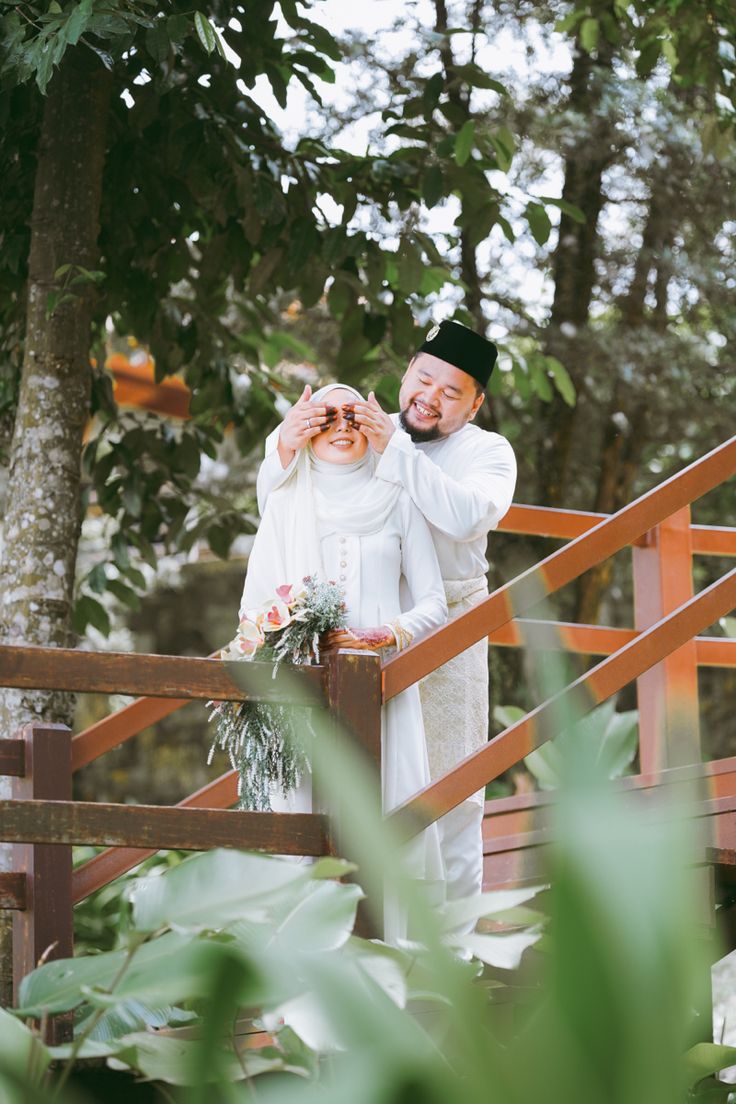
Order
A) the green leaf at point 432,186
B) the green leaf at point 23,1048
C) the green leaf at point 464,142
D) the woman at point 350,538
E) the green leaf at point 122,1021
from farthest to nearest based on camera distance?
the green leaf at point 432,186 → the green leaf at point 464,142 → the woman at point 350,538 → the green leaf at point 122,1021 → the green leaf at point 23,1048

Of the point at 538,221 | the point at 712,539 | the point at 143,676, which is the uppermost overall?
the point at 538,221

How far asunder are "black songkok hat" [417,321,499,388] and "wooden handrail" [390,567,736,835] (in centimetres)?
82

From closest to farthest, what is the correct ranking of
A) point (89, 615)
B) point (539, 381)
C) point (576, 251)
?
point (89, 615) < point (539, 381) < point (576, 251)

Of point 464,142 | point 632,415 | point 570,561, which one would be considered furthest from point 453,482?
point 632,415

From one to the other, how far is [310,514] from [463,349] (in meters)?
0.63

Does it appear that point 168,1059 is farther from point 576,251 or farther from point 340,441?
point 576,251

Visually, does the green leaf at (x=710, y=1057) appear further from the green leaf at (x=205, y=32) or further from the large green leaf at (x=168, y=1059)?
the green leaf at (x=205, y=32)

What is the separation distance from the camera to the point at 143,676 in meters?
2.97

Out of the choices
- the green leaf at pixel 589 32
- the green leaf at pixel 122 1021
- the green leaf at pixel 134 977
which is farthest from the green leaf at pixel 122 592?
the green leaf at pixel 134 977

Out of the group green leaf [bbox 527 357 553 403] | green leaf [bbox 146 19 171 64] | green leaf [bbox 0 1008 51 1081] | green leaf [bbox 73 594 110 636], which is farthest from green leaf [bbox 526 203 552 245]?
green leaf [bbox 0 1008 51 1081]

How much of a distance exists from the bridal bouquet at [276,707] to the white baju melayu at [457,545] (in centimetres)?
36

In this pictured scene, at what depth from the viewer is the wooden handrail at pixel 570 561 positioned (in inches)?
127

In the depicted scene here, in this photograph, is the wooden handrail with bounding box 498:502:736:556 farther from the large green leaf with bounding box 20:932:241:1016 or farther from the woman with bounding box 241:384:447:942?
the large green leaf with bounding box 20:932:241:1016

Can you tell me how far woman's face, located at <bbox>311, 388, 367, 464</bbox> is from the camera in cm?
353
